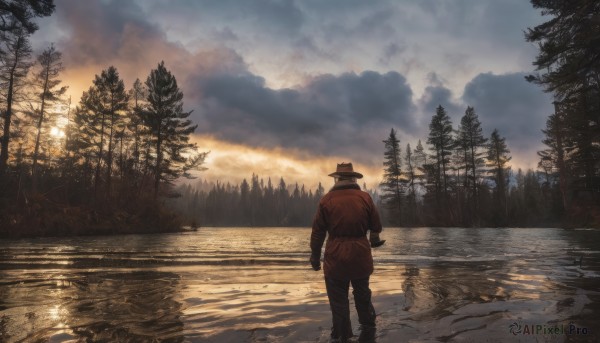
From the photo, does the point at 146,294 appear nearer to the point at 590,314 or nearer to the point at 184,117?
the point at 590,314

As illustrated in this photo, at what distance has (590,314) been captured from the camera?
16.5ft

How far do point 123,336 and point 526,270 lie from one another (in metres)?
10.2

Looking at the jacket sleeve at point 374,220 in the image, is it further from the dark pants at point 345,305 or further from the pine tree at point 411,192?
the pine tree at point 411,192

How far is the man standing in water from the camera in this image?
14.8 ft

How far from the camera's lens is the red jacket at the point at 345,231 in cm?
455

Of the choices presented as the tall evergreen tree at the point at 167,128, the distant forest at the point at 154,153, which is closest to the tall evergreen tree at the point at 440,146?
the distant forest at the point at 154,153

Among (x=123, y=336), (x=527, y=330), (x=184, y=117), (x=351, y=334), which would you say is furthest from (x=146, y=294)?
(x=184, y=117)

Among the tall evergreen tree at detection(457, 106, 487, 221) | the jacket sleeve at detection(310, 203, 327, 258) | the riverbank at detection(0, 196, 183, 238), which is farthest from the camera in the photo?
the tall evergreen tree at detection(457, 106, 487, 221)

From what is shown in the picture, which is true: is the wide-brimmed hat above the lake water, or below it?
above

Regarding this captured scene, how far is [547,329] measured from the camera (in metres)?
4.47

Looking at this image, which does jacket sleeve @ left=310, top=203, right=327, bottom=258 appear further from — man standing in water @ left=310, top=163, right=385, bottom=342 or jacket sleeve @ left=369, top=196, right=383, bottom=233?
jacket sleeve @ left=369, top=196, right=383, bottom=233

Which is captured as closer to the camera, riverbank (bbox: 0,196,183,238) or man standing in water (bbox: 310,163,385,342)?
man standing in water (bbox: 310,163,385,342)

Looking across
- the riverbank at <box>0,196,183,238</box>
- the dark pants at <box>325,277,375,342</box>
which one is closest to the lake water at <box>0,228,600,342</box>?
the dark pants at <box>325,277,375,342</box>

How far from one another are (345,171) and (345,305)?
1792 mm
